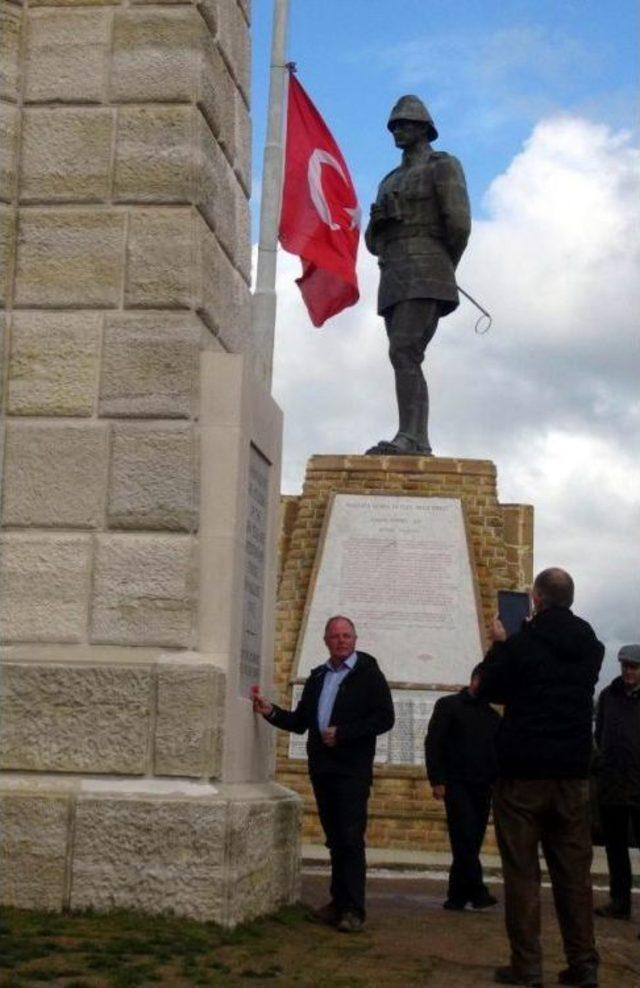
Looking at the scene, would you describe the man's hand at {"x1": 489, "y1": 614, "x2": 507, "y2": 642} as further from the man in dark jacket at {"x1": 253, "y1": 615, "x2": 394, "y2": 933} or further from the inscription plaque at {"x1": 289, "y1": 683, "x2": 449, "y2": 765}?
the inscription plaque at {"x1": 289, "y1": 683, "x2": 449, "y2": 765}

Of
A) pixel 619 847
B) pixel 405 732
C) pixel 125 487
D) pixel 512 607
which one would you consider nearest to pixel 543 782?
pixel 125 487

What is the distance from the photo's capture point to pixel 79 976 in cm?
530

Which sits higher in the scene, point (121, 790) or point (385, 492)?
point (385, 492)

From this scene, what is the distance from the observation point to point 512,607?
15.7 meters

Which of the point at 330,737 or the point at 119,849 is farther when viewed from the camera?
the point at 330,737

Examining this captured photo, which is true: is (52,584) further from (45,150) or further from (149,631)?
(45,150)

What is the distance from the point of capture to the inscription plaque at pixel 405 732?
1493 centimetres

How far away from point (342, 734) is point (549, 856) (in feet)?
5.81

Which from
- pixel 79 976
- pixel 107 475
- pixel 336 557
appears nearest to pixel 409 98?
pixel 336 557

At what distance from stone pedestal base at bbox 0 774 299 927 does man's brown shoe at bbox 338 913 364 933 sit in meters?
1.08

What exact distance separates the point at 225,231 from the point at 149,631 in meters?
2.14

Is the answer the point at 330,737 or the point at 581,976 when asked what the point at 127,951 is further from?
the point at 330,737

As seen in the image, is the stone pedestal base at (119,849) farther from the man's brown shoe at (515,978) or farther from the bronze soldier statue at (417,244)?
the bronze soldier statue at (417,244)

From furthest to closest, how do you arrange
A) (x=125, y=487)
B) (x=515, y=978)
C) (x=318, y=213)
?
(x=318, y=213) < (x=125, y=487) < (x=515, y=978)
